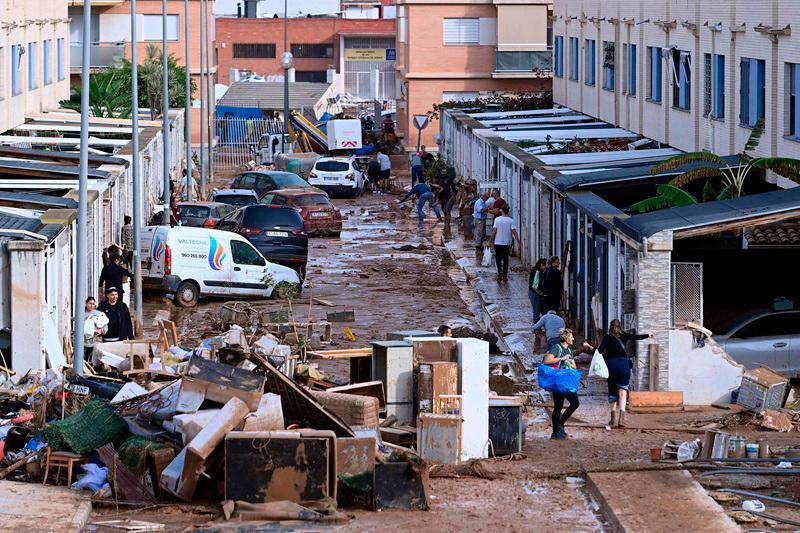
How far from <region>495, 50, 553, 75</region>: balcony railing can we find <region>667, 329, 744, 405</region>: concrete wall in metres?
46.0

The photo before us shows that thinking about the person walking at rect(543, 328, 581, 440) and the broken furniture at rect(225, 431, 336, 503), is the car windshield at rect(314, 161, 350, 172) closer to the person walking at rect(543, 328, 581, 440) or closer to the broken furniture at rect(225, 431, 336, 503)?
the person walking at rect(543, 328, 581, 440)

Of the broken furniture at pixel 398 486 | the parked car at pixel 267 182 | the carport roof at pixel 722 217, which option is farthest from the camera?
the parked car at pixel 267 182

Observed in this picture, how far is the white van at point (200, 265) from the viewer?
28391mm

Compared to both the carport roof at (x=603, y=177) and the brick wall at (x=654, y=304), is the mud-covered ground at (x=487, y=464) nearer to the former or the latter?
the brick wall at (x=654, y=304)

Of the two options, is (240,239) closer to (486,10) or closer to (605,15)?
(605,15)

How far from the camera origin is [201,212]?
36.9m

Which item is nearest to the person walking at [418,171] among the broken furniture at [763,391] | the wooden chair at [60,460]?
the broken furniture at [763,391]

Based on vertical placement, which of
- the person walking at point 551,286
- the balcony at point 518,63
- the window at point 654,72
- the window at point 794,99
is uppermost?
the balcony at point 518,63

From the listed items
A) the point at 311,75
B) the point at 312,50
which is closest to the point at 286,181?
the point at 311,75

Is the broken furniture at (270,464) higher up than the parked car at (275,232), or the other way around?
the parked car at (275,232)

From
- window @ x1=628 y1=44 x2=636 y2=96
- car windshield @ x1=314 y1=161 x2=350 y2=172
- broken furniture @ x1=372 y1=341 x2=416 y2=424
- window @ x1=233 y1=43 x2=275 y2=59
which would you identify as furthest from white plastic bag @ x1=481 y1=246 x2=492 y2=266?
window @ x1=233 y1=43 x2=275 y2=59

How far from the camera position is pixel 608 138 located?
121ft

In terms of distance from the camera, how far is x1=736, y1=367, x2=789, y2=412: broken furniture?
18.7 m

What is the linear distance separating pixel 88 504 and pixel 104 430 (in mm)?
1337
